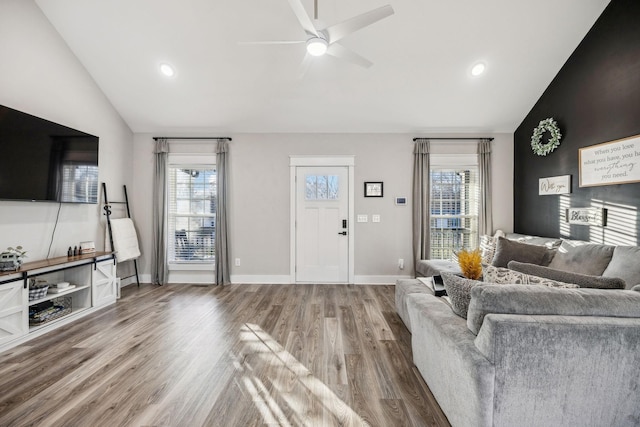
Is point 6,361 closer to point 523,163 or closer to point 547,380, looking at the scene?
point 547,380

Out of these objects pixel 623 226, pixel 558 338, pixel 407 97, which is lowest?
pixel 558 338

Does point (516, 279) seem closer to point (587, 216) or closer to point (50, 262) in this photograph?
point (587, 216)

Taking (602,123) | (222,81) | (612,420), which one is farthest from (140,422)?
(602,123)

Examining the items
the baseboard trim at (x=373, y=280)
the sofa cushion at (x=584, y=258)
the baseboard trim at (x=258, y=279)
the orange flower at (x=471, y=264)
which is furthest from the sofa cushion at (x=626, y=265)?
the baseboard trim at (x=258, y=279)

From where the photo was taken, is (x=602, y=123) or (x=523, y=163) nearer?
(x=602, y=123)

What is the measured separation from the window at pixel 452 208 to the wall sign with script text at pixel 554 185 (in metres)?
0.96

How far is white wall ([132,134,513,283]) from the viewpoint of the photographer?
492 centimetres

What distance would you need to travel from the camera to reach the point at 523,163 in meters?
4.68

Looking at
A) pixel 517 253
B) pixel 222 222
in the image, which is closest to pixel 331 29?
pixel 517 253

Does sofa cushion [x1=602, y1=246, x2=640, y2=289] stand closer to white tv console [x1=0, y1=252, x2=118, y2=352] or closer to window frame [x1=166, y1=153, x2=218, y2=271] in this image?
window frame [x1=166, y1=153, x2=218, y2=271]

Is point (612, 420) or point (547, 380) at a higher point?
point (547, 380)

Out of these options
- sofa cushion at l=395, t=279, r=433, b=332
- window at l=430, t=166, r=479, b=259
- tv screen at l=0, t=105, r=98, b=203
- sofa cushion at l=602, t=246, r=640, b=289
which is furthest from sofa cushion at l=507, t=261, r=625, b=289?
tv screen at l=0, t=105, r=98, b=203

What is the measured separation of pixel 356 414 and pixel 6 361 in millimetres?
2931

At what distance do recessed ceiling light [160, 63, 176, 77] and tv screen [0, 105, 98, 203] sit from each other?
1279 millimetres
